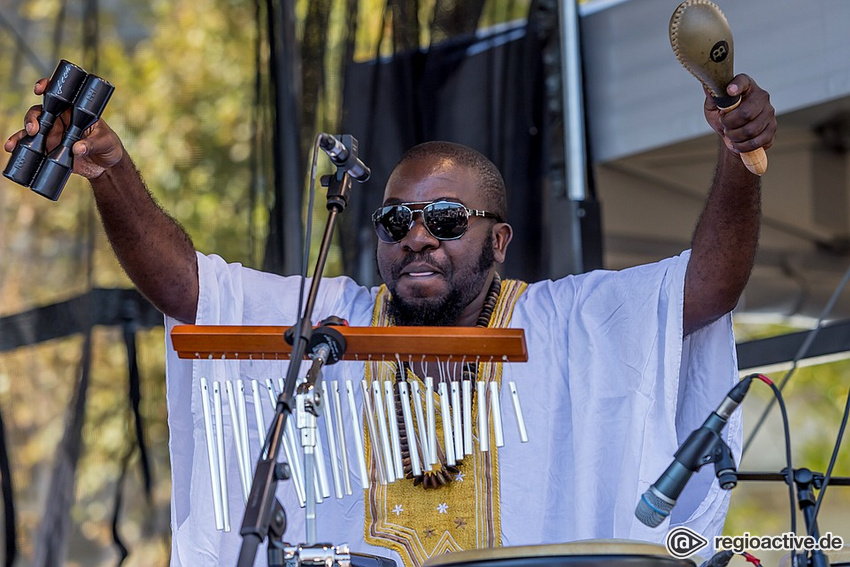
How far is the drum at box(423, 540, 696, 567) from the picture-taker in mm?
2312

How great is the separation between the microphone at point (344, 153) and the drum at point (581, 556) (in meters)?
0.98

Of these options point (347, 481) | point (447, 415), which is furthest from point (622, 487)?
point (347, 481)

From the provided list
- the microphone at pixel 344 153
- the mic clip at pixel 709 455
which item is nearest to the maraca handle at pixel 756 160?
the mic clip at pixel 709 455

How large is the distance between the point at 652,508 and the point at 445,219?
5.60ft

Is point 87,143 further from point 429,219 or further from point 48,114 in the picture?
point 429,219

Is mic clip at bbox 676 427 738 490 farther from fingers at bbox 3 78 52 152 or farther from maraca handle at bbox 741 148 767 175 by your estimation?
fingers at bbox 3 78 52 152

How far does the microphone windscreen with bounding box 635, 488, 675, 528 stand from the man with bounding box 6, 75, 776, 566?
1.18m

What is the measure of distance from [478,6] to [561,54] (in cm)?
43

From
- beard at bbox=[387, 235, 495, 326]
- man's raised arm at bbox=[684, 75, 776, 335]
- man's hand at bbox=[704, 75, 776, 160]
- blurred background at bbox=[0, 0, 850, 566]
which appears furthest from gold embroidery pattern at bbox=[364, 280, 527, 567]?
man's hand at bbox=[704, 75, 776, 160]

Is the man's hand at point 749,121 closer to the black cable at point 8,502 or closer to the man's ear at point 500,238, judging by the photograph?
the man's ear at point 500,238

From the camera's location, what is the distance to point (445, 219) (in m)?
3.89

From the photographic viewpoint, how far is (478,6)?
5262 millimetres

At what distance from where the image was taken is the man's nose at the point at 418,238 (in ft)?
12.8

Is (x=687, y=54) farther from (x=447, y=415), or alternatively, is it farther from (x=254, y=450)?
(x=254, y=450)
